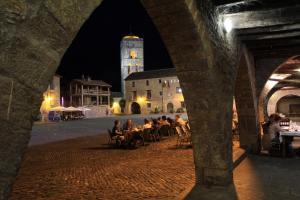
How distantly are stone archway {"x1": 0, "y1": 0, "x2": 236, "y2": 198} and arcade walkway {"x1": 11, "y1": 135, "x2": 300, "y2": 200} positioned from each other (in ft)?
2.73

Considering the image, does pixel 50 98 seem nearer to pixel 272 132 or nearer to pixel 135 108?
pixel 135 108

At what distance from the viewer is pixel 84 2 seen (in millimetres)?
1750

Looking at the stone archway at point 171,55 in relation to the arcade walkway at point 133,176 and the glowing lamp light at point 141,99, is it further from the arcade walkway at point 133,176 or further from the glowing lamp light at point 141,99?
the glowing lamp light at point 141,99

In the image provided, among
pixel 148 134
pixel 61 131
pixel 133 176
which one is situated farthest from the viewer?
pixel 61 131

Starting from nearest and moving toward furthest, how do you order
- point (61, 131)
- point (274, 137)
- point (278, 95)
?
point (274, 137) → point (61, 131) → point (278, 95)

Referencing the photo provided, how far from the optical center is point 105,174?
22.2 ft

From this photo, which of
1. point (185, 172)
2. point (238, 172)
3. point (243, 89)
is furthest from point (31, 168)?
point (243, 89)

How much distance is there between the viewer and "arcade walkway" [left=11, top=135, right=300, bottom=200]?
520cm

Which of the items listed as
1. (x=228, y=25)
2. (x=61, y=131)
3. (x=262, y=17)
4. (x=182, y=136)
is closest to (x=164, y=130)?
(x=182, y=136)

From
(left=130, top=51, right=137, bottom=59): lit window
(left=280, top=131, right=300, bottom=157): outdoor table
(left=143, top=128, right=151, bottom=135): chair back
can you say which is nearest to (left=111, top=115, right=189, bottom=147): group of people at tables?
(left=143, top=128, right=151, bottom=135): chair back

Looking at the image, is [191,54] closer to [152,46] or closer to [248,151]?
[248,151]

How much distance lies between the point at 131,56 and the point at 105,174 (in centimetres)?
6385

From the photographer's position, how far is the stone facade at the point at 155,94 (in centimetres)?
5138

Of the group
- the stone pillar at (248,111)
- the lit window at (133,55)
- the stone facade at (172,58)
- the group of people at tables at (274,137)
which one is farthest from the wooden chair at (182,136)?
the lit window at (133,55)
